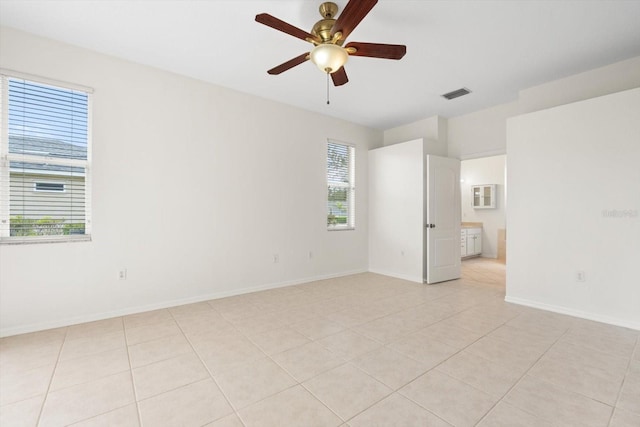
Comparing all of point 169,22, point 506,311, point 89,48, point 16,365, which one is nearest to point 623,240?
point 506,311

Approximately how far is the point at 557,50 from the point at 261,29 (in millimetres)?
3156

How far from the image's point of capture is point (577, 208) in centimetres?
330

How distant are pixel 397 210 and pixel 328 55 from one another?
3.56 meters

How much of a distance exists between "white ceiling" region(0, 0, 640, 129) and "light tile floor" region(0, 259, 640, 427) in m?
2.97

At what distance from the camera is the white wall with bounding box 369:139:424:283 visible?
4.93 m

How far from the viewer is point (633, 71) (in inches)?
125

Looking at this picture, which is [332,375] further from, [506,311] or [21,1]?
[21,1]

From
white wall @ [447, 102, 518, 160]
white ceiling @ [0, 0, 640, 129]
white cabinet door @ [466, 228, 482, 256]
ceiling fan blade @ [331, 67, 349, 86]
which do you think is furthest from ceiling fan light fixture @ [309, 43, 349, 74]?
white cabinet door @ [466, 228, 482, 256]

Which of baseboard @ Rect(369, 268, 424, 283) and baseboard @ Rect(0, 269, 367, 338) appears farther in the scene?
baseboard @ Rect(369, 268, 424, 283)

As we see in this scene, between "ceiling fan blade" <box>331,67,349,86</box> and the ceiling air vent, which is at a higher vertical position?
the ceiling air vent

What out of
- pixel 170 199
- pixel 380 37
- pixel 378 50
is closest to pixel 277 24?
pixel 378 50

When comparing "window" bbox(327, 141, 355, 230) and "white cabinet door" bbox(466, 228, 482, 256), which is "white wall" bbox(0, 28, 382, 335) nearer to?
"window" bbox(327, 141, 355, 230)

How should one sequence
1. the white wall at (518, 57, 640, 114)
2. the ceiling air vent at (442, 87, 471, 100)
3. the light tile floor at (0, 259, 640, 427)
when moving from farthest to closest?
the ceiling air vent at (442, 87, 471, 100) → the white wall at (518, 57, 640, 114) → the light tile floor at (0, 259, 640, 427)

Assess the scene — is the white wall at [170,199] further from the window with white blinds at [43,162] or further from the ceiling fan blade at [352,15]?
the ceiling fan blade at [352,15]
